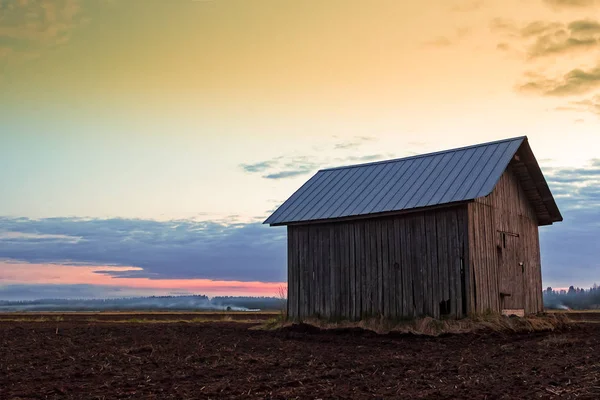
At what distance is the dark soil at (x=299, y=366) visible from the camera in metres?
10.8

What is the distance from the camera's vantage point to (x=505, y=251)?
2330 centimetres

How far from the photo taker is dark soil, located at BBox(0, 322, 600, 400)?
10.8 meters

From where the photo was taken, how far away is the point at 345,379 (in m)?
12.3

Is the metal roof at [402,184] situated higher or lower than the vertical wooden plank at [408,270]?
higher

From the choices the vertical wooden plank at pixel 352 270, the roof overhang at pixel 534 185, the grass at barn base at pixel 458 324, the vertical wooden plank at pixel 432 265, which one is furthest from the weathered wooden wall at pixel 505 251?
the vertical wooden plank at pixel 352 270

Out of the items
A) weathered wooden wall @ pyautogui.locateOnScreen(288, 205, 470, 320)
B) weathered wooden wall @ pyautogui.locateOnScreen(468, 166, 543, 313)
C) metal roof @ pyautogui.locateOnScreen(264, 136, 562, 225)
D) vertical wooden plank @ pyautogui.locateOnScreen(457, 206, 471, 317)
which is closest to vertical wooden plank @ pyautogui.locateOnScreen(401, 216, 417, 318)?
weathered wooden wall @ pyautogui.locateOnScreen(288, 205, 470, 320)

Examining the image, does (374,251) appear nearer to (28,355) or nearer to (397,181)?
(397,181)

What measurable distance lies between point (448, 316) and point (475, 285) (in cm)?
135

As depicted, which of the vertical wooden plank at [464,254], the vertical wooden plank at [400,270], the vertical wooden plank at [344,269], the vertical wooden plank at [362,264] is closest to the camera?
the vertical wooden plank at [464,254]

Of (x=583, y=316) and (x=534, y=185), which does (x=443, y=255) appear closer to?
(x=534, y=185)

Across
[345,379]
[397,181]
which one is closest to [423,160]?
[397,181]

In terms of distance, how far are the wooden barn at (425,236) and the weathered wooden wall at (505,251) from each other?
1.5 inches

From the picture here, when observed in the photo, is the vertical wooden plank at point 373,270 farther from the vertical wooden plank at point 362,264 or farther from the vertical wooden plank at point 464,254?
the vertical wooden plank at point 464,254

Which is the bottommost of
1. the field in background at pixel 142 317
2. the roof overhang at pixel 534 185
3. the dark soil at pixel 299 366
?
the field in background at pixel 142 317
